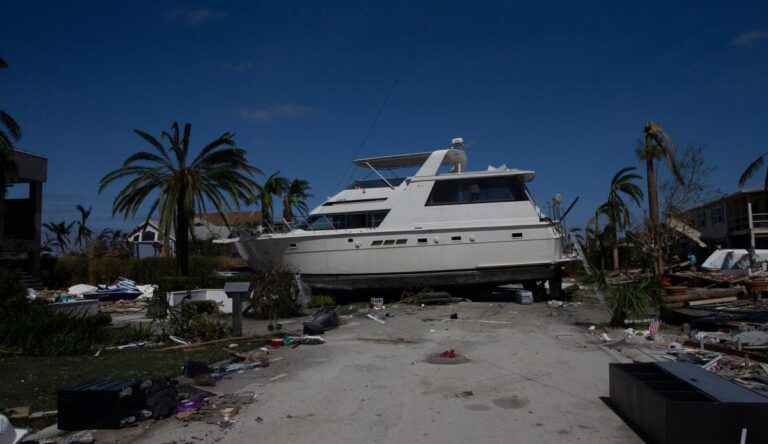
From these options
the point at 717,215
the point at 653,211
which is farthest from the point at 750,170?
the point at 717,215

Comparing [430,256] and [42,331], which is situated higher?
[430,256]

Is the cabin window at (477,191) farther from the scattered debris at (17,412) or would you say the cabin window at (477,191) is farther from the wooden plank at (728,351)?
the scattered debris at (17,412)

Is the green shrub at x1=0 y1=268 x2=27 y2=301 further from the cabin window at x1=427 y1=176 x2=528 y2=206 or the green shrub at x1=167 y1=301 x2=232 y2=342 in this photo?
the cabin window at x1=427 y1=176 x2=528 y2=206

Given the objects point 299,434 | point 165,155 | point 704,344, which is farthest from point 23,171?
point 704,344

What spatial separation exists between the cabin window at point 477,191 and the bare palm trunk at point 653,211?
261 inches

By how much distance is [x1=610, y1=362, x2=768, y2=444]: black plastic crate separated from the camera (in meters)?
3.93

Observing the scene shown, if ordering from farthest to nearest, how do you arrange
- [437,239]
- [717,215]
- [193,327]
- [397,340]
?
[717,215]
[437,239]
[193,327]
[397,340]

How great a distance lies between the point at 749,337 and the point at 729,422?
449cm

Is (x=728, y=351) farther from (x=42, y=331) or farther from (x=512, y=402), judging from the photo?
(x=42, y=331)

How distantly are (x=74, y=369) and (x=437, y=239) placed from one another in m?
10.5

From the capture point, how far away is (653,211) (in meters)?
20.1

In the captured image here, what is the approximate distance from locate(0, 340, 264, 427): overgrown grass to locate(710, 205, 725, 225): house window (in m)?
39.4

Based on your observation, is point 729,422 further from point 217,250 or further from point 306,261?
point 217,250

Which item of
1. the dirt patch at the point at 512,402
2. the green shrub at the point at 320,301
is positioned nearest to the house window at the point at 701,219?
the green shrub at the point at 320,301
